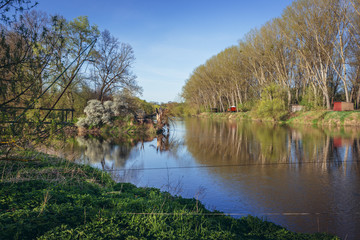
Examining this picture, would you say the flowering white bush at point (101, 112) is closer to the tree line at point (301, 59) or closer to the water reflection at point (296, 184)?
the water reflection at point (296, 184)

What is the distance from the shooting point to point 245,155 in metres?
13.8

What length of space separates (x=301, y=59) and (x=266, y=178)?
3812 centimetres

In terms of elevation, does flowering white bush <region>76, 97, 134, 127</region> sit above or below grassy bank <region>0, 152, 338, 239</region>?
above

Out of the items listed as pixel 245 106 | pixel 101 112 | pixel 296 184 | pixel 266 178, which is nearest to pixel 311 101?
pixel 245 106

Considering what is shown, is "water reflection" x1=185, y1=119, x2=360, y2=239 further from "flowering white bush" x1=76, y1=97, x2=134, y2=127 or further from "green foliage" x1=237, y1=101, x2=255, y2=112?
"green foliage" x1=237, y1=101, x2=255, y2=112

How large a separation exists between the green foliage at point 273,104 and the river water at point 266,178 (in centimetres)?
2508

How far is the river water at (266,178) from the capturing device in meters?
5.98

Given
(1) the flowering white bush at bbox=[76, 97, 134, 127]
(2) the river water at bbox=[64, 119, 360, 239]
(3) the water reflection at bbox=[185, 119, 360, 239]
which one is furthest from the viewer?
(1) the flowering white bush at bbox=[76, 97, 134, 127]

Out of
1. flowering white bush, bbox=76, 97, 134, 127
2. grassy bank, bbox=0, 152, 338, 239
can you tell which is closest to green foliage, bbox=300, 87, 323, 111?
flowering white bush, bbox=76, 97, 134, 127

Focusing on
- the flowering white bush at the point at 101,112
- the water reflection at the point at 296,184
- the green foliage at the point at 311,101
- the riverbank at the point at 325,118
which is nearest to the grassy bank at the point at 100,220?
the water reflection at the point at 296,184

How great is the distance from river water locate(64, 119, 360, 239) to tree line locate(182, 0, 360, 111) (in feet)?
74.2

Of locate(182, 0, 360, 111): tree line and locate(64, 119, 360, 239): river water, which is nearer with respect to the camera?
locate(64, 119, 360, 239): river water

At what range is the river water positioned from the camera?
19.6 feet

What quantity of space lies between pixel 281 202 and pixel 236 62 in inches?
2044
